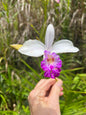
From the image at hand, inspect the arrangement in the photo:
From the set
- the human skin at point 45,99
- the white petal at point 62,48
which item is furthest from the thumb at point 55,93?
the white petal at point 62,48

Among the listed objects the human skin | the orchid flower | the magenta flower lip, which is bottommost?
the human skin

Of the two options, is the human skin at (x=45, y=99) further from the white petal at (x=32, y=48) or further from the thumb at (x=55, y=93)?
the white petal at (x=32, y=48)

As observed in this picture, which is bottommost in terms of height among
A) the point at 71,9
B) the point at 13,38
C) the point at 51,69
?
the point at 13,38

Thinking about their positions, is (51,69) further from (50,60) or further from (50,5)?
(50,5)

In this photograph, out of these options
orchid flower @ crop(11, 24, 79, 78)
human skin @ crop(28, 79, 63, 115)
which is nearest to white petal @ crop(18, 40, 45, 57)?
orchid flower @ crop(11, 24, 79, 78)

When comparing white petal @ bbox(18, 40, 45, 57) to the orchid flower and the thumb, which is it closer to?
the orchid flower

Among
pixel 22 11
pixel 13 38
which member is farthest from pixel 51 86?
pixel 22 11

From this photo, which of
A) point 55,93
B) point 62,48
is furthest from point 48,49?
point 55,93
